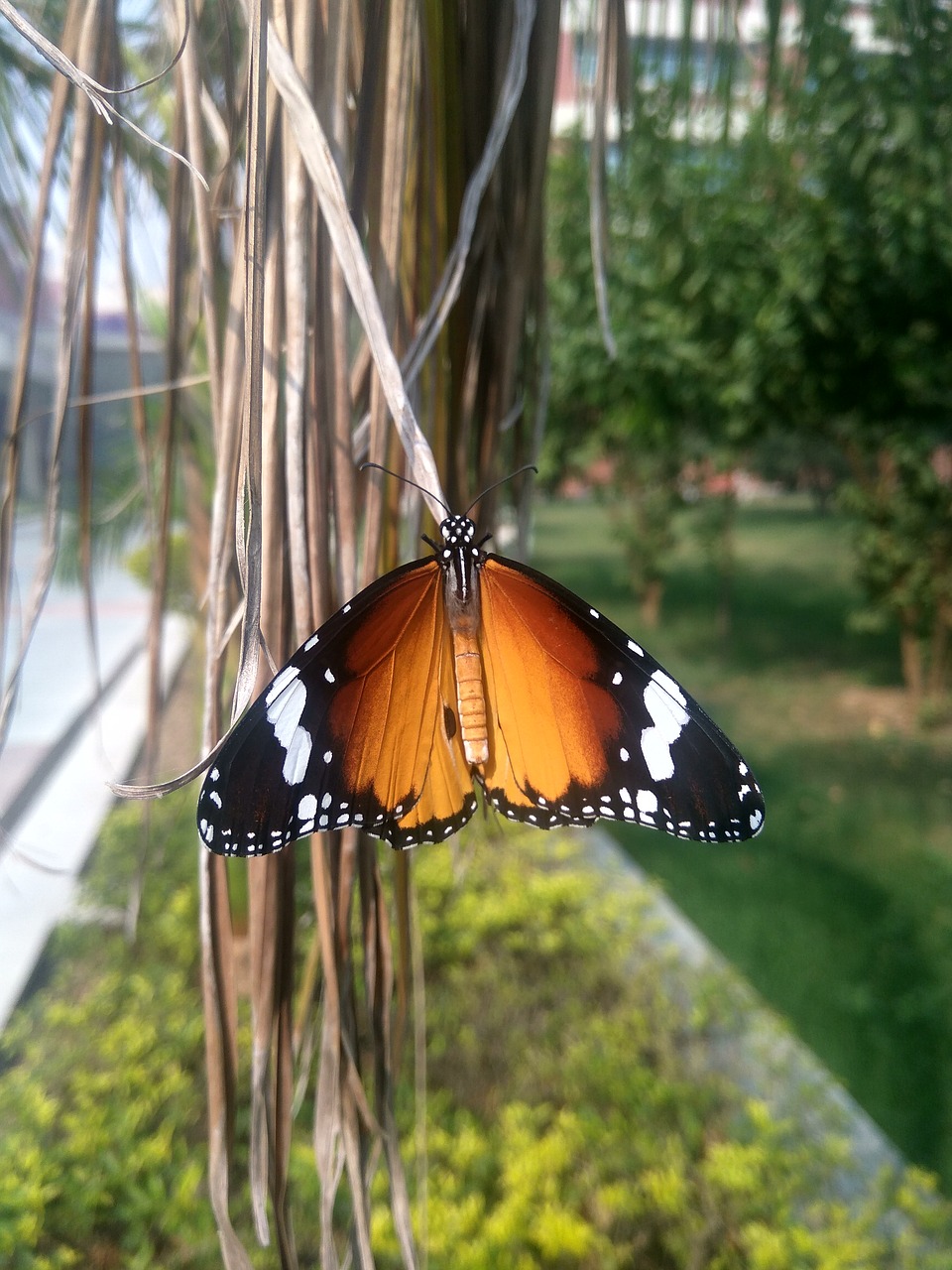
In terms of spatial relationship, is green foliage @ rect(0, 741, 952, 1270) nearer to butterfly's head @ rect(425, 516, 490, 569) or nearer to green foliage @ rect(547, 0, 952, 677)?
butterfly's head @ rect(425, 516, 490, 569)

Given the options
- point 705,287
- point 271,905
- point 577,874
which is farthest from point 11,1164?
point 705,287

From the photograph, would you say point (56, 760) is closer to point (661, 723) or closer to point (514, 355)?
point (514, 355)

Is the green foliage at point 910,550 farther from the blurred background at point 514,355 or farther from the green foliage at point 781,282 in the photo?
the green foliage at point 781,282

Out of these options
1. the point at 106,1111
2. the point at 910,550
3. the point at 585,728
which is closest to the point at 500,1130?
the point at 106,1111

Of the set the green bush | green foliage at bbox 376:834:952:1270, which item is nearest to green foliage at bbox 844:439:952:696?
green foliage at bbox 376:834:952:1270

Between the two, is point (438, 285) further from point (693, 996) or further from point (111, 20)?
point (693, 996)
